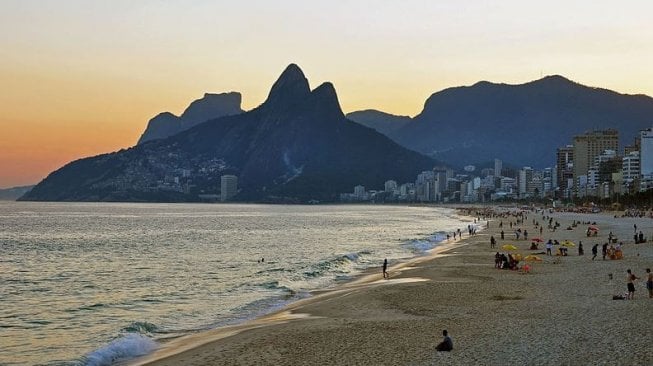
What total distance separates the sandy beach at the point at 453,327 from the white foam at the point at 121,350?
657 mm

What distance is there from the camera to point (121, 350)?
57.3 feet

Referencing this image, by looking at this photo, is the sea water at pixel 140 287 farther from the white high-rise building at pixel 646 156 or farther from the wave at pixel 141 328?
the white high-rise building at pixel 646 156

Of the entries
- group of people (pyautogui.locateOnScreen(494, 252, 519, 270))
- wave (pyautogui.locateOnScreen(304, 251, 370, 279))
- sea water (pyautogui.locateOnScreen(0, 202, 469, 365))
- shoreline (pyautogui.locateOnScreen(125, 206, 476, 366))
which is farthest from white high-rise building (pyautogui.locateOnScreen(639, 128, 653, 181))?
shoreline (pyautogui.locateOnScreen(125, 206, 476, 366))

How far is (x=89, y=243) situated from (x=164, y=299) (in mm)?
38988

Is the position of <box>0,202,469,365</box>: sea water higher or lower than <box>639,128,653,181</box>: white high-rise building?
lower

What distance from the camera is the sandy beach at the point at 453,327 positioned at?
1454cm

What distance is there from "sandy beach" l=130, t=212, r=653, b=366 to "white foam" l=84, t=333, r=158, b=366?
66 centimetres

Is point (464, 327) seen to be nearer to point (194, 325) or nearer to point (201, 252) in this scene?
point (194, 325)

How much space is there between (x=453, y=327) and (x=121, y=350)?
897 cm

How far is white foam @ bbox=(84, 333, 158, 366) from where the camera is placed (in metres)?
16.6

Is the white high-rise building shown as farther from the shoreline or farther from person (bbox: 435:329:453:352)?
person (bbox: 435:329:453:352)

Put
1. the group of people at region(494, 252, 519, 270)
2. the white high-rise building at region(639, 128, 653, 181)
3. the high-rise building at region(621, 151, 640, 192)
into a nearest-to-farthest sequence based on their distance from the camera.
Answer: the group of people at region(494, 252, 519, 270)
the white high-rise building at region(639, 128, 653, 181)
the high-rise building at region(621, 151, 640, 192)

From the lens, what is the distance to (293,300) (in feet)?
86.7

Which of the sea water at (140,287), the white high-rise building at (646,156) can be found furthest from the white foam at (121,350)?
the white high-rise building at (646,156)
